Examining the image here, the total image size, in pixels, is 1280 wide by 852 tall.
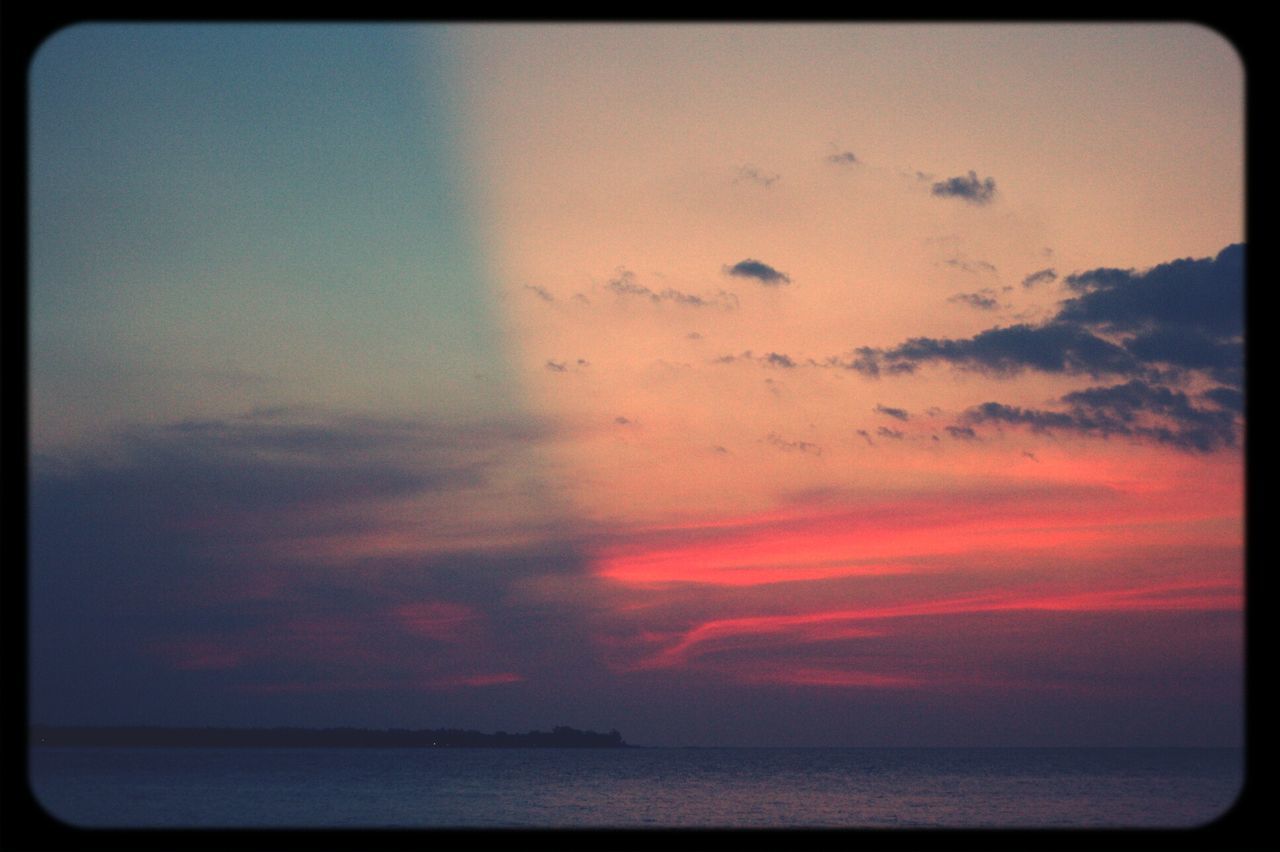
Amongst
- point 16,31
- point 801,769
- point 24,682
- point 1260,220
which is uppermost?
point 16,31

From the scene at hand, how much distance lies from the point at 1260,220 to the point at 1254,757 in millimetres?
816

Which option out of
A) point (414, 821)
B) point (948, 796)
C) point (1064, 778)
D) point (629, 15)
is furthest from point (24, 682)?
point (1064, 778)

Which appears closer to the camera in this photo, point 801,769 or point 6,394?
point 6,394

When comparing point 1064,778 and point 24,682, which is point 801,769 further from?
point 24,682

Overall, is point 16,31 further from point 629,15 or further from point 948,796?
point 948,796

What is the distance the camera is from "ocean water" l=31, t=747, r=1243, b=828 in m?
27.4

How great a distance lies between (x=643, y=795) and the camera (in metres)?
34.6

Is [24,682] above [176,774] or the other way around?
above

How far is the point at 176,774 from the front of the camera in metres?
46.8

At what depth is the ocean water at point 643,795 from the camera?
2742cm
